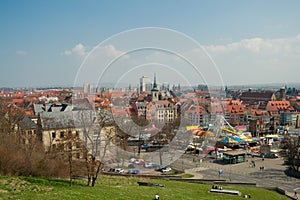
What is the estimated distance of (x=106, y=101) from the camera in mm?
24953

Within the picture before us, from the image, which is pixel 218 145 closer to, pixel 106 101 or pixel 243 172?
pixel 243 172

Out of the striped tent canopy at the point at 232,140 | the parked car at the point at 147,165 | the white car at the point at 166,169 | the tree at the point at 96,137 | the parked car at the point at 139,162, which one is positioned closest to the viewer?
the tree at the point at 96,137

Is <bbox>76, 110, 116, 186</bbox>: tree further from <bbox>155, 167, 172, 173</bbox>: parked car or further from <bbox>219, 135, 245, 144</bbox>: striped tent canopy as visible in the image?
<bbox>219, 135, 245, 144</bbox>: striped tent canopy

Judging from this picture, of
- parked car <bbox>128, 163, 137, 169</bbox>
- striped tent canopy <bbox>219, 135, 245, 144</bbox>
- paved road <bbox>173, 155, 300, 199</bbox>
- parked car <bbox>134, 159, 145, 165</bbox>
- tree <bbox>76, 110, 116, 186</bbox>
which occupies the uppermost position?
tree <bbox>76, 110, 116, 186</bbox>

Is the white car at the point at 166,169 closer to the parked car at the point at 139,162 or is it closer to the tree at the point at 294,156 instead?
the parked car at the point at 139,162

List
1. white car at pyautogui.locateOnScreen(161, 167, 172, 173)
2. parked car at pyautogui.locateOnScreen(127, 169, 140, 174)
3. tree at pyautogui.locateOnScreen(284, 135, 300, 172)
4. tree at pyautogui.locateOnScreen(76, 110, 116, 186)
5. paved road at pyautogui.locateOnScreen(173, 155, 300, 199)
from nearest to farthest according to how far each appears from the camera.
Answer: tree at pyautogui.locateOnScreen(76, 110, 116, 186) → paved road at pyautogui.locateOnScreen(173, 155, 300, 199) → parked car at pyautogui.locateOnScreen(127, 169, 140, 174) → white car at pyautogui.locateOnScreen(161, 167, 172, 173) → tree at pyautogui.locateOnScreen(284, 135, 300, 172)

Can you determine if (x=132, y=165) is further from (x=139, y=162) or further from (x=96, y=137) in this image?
(x=96, y=137)

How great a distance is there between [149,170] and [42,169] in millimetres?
11884

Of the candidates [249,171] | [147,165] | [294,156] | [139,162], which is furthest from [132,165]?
[294,156]

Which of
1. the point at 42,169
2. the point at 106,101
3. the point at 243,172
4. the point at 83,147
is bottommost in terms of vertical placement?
the point at 243,172

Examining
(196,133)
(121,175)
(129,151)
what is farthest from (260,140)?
(121,175)

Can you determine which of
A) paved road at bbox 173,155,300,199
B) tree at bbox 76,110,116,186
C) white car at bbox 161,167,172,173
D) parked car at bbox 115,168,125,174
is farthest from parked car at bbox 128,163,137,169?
tree at bbox 76,110,116,186

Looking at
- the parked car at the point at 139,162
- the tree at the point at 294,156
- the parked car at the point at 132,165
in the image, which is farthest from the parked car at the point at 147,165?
the tree at the point at 294,156

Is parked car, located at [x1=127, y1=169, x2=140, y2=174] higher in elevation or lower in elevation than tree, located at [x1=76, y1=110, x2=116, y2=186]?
A: lower
